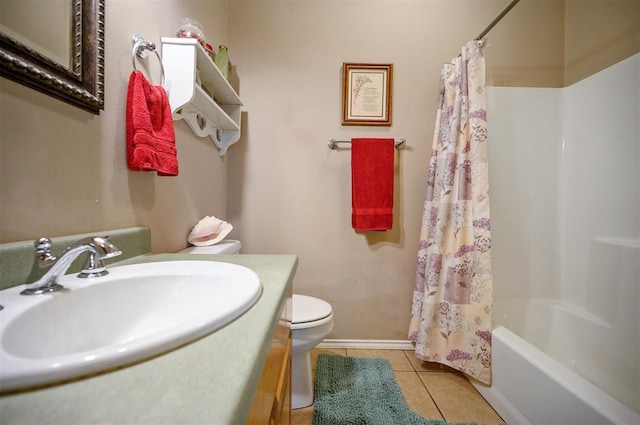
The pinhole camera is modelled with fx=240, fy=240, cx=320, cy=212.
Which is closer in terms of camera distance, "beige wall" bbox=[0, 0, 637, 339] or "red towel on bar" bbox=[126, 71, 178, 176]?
"red towel on bar" bbox=[126, 71, 178, 176]

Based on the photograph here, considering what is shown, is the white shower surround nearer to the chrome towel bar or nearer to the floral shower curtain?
the floral shower curtain

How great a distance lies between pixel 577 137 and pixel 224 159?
213 centimetres

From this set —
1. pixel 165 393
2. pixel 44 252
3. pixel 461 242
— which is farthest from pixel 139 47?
pixel 461 242

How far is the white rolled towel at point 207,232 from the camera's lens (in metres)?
1.10

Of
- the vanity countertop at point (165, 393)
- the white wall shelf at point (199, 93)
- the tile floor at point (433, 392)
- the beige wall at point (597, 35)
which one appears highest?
the beige wall at point (597, 35)

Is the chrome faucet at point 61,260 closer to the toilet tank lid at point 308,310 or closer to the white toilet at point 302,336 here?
the white toilet at point 302,336

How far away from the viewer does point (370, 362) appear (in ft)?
4.57

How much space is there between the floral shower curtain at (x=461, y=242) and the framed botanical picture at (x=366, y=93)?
0.36 metres

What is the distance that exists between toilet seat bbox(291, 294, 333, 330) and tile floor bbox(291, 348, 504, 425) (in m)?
0.40

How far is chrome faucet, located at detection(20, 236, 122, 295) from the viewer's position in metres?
0.42

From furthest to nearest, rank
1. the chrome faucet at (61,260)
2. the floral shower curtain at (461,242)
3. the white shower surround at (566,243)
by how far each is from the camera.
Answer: the floral shower curtain at (461,242), the white shower surround at (566,243), the chrome faucet at (61,260)

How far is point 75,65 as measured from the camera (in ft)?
1.88

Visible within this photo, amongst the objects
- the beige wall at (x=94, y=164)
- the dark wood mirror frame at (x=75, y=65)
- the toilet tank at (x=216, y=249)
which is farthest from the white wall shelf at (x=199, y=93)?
the toilet tank at (x=216, y=249)

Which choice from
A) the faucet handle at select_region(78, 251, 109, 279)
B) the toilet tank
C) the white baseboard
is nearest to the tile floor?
the white baseboard
